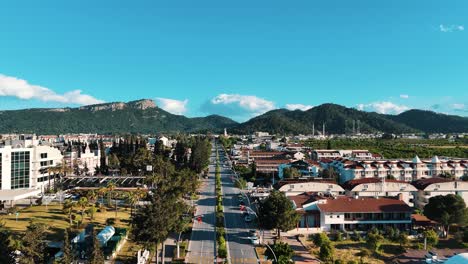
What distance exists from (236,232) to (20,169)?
166 ft

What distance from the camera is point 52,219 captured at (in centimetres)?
5372

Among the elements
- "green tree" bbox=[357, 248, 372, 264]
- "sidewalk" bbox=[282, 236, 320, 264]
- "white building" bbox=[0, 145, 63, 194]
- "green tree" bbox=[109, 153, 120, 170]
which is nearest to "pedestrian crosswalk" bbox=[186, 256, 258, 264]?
"sidewalk" bbox=[282, 236, 320, 264]

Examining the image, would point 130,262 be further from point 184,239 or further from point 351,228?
point 351,228

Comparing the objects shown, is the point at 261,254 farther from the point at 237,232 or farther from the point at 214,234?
the point at 214,234

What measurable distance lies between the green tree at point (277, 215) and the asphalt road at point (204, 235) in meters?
7.80

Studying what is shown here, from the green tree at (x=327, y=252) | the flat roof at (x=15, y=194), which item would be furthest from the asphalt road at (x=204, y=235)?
the flat roof at (x=15, y=194)

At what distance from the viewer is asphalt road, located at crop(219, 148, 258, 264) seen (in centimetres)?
4506

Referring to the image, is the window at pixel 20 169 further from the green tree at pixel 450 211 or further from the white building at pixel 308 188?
the green tree at pixel 450 211

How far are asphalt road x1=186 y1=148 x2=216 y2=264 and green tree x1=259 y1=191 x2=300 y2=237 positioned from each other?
7800mm

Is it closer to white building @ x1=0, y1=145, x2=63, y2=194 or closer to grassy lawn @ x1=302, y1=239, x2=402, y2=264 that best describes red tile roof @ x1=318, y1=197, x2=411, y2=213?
grassy lawn @ x1=302, y1=239, x2=402, y2=264

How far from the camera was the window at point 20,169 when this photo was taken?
7669cm

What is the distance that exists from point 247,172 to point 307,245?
72.1 meters

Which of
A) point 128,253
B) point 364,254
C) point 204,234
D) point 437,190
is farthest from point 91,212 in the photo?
point 437,190

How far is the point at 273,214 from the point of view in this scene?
168 ft
